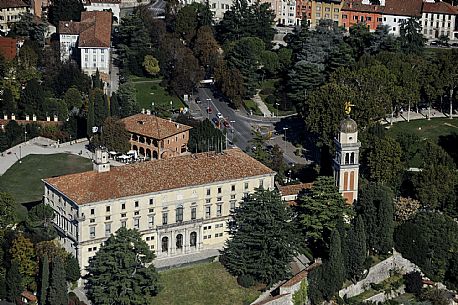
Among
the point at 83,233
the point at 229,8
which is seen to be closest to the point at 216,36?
the point at 229,8

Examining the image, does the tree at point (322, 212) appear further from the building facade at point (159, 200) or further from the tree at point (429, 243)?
the tree at point (429, 243)

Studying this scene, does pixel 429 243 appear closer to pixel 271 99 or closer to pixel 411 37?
pixel 271 99

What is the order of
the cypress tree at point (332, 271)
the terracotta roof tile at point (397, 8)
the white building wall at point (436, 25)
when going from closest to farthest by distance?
1. the cypress tree at point (332, 271)
2. the terracotta roof tile at point (397, 8)
3. the white building wall at point (436, 25)

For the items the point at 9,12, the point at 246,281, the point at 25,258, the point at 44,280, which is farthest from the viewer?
the point at 9,12

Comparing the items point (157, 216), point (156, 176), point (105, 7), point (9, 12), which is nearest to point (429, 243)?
point (157, 216)

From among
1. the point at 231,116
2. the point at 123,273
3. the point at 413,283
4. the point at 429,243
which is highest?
the point at 231,116

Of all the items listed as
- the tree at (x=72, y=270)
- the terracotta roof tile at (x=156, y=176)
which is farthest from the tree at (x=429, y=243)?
the tree at (x=72, y=270)

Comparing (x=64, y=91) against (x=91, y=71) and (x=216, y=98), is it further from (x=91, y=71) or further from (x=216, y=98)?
(x=216, y=98)

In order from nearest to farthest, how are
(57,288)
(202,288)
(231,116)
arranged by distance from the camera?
(57,288) < (202,288) < (231,116)

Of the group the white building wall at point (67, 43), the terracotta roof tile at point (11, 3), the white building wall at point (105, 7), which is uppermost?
the terracotta roof tile at point (11, 3)
